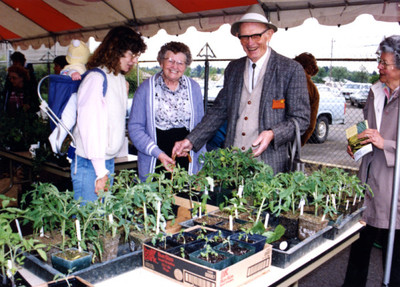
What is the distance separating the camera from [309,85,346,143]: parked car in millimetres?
7758

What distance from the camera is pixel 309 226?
5.35 ft

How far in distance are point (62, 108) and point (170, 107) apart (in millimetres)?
672

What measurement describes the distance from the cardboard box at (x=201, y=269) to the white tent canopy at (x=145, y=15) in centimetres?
293

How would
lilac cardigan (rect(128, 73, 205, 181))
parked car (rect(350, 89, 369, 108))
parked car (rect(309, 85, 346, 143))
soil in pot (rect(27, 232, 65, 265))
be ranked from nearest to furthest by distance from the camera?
soil in pot (rect(27, 232, 65, 265))
lilac cardigan (rect(128, 73, 205, 181))
parked car (rect(350, 89, 369, 108))
parked car (rect(309, 85, 346, 143))

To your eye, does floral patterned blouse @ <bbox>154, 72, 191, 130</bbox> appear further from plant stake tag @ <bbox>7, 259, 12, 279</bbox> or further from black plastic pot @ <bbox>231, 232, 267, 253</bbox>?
plant stake tag @ <bbox>7, 259, 12, 279</bbox>

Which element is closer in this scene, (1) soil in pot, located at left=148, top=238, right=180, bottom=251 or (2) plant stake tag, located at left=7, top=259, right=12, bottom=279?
(2) plant stake tag, located at left=7, top=259, right=12, bottom=279

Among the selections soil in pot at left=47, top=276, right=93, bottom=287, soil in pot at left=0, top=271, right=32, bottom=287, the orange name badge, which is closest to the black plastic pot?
soil in pot at left=47, top=276, right=93, bottom=287

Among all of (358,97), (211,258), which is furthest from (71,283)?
(358,97)

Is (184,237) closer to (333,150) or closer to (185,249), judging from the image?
(185,249)

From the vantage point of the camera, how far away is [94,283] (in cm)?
122

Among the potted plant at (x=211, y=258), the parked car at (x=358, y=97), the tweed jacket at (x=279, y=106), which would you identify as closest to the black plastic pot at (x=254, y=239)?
the potted plant at (x=211, y=258)

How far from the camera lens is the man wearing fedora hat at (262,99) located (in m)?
2.24

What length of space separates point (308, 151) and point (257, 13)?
6418 millimetres

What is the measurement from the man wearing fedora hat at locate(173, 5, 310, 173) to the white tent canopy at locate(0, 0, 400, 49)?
165 centimetres
